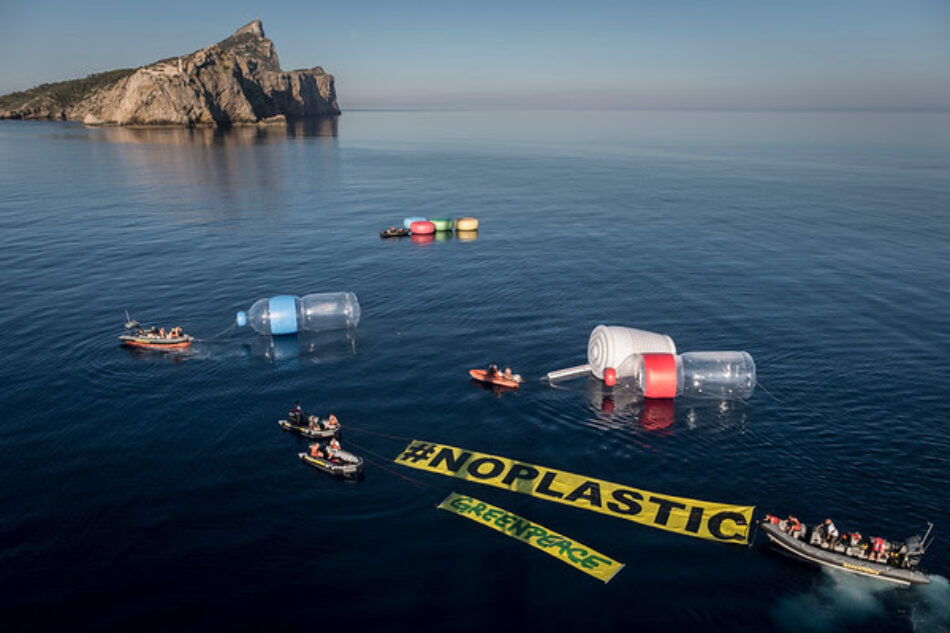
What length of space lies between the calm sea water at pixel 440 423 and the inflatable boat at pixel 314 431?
1.31 m

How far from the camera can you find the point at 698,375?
41.9 meters

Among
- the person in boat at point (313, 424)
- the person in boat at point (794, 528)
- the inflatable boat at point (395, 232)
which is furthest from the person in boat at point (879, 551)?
the inflatable boat at point (395, 232)

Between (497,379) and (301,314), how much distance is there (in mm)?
20977

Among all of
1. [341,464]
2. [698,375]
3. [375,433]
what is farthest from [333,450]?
[698,375]

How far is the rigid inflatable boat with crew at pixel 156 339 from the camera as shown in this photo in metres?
48.9

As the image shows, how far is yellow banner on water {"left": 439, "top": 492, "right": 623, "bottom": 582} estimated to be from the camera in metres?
26.3

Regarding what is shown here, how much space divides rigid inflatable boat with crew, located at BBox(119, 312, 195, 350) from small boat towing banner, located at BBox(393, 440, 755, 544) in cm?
2641

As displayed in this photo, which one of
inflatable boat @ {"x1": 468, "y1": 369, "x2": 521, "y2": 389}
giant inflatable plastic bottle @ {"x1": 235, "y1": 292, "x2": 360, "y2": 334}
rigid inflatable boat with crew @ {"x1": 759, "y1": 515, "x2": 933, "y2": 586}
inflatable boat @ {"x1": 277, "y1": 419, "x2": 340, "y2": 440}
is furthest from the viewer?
Result: giant inflatable plastic bottle @ {"x1": 235, "y1": 292, "x2": 360, "y2": 334}

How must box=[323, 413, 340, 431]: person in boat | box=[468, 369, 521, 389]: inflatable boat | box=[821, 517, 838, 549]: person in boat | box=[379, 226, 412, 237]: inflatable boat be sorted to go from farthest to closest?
box=[379, 226, 412, 237]: inflatable boat → box=[468, 369, 521, 389]: inflatable boat → box=[323, 413, 340, 431]: person in boat → box=[821, 517, 838, 549]: person in boat

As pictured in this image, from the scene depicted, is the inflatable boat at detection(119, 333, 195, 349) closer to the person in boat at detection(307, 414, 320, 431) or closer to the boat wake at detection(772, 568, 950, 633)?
the person in boat at detection(307, 414, 320, 431)

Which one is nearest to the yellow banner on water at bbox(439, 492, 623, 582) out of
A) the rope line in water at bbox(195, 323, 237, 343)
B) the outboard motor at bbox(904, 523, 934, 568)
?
the outboard motor at bbox(904, 523, 934, 568)

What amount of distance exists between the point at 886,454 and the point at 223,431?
4147 centimetres

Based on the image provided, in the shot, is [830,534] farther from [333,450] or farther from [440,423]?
[333,450]

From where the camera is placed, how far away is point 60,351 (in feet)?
159
